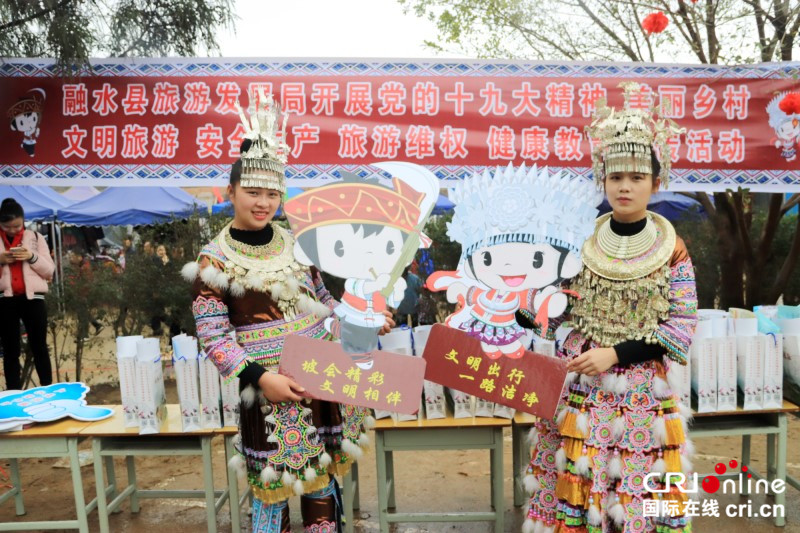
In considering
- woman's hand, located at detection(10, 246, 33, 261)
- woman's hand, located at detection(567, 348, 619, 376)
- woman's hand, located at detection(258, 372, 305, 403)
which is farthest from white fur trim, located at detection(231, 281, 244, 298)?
woman's hand, located at detection(10, 246, 33, 261)

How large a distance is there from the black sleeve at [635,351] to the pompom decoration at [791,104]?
8.46 feet

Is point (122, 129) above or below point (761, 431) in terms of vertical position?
above

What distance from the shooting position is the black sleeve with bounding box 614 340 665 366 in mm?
1917

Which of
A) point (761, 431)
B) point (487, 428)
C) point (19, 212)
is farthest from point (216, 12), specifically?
point (761, 431)

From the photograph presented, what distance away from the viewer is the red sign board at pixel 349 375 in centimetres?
184

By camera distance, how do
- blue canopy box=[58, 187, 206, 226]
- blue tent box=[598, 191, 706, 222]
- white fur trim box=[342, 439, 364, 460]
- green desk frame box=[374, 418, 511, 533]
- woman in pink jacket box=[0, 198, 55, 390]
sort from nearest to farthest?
white fur trim box=[342, 439, 364, 460], green desk frame box=[374, 418, 511, 533], woman in pink jacket box=[0, 198, 55, 390], blue tent box=[598, 191, 706, 222], blue canopy box=[58, 187, 206, 226]

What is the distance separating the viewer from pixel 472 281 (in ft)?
6.47

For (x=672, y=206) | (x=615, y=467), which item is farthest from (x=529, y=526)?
(x=672, y=206)

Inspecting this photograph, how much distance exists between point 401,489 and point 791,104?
3.29 m

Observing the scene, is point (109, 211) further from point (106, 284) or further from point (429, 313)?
point (429, 313)

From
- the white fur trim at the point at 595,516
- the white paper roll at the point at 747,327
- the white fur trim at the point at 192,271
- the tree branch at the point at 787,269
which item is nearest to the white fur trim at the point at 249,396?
the white fur trim at the point at 192,271

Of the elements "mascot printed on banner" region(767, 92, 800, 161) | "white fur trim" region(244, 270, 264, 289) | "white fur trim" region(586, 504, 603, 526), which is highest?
"mascot printed on banner" region(767, 92, 800, 161)

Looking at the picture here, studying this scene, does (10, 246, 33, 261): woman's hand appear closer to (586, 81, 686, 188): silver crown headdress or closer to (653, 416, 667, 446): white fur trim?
(586, 81, 686, 188): silver crown headdress

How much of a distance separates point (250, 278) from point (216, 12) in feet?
7.40
